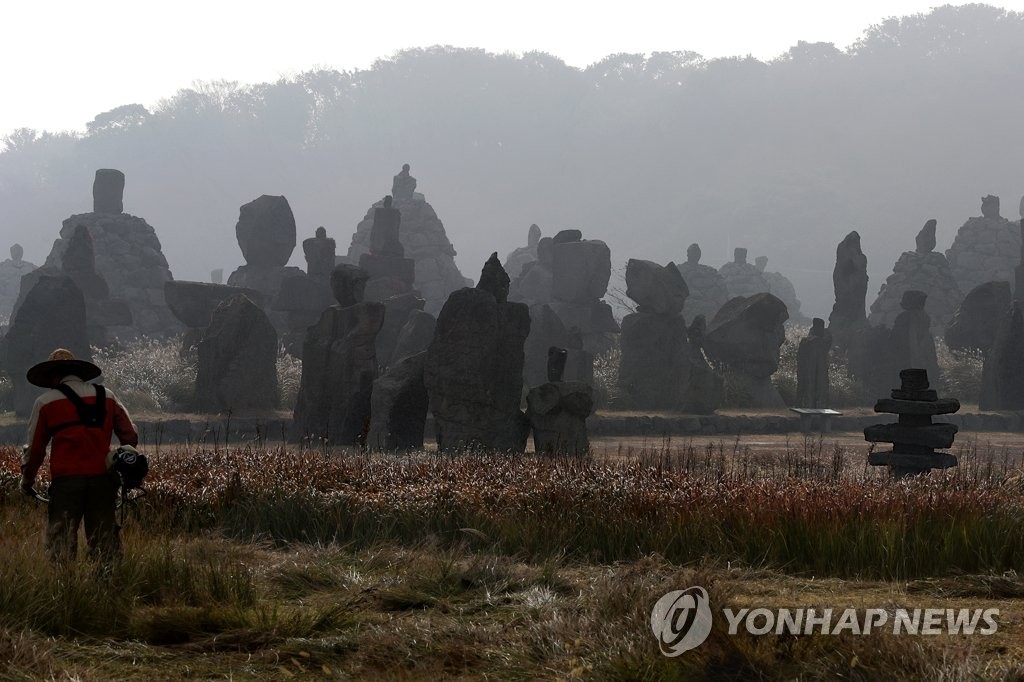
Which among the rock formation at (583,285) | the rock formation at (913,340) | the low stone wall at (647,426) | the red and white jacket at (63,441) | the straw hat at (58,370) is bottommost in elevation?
the low stone wall at (647,426)

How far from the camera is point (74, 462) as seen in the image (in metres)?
7.94

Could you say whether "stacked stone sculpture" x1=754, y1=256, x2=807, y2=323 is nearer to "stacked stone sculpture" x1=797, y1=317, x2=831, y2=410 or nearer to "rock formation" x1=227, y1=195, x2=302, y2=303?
"rock formation" x1=227, y1=195, x2=302, y2=303

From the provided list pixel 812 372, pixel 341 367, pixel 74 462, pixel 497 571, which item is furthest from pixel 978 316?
pixel 74 462

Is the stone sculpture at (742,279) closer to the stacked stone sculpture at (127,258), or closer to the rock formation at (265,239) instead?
the rock formation at (265,239)

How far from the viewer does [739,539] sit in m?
9.52

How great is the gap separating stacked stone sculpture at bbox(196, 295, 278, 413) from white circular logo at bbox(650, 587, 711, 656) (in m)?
20.2

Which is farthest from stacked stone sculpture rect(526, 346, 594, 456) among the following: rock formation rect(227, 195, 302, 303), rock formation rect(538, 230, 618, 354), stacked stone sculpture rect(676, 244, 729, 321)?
stacked stone sculpture rect(676, 244, 729, 321)

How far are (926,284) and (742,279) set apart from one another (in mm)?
16563

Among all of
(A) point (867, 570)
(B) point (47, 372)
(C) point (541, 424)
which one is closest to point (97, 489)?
(B) point (47, 372)

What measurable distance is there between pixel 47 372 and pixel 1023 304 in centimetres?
3299

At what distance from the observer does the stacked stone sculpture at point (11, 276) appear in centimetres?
6850

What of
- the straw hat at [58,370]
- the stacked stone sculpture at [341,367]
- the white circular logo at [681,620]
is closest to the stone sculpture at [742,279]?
the stacked stone sculpture at [341,367]

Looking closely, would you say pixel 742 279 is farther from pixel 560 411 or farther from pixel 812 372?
pixel 560 411

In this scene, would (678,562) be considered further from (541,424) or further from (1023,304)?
(1023,304)
